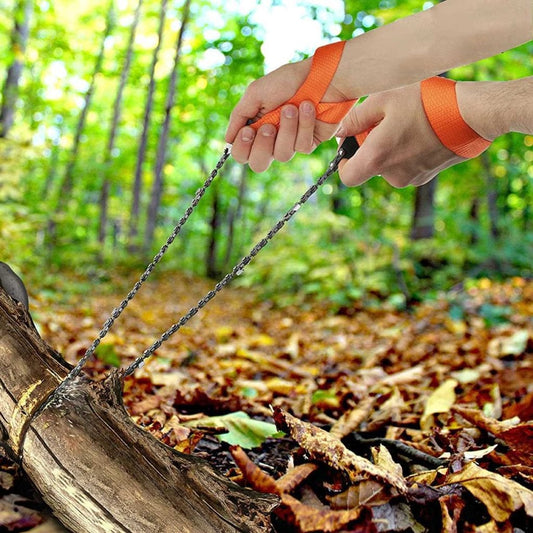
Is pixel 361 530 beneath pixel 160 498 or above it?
beneath

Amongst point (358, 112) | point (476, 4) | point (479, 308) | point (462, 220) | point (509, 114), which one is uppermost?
point (476, 4)

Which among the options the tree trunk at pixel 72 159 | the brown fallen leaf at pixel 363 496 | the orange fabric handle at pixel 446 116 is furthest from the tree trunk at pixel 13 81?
the brown fallen leaf at pixel 363 496

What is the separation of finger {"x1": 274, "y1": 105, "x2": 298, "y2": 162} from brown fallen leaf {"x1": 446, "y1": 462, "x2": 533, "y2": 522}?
88 centimetres

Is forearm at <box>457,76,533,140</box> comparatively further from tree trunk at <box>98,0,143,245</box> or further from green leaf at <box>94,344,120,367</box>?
tree trunk at <box>98,0,143,245</box>

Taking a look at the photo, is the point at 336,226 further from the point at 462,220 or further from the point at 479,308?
the point at 479,308

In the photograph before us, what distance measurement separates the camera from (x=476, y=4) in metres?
1.10

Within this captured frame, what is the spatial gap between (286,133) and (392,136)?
32cm

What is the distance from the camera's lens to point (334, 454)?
3.97 feet

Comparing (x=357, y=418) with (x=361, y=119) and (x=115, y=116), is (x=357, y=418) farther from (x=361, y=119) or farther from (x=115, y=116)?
(x=115, y=116)

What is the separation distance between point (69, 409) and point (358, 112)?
3.57 ft

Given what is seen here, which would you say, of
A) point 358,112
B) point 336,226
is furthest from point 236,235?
point 358,112

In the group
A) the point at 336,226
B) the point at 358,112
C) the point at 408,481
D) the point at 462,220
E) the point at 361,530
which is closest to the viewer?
the point at 361,530

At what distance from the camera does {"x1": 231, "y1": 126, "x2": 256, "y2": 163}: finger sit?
1.35 meters

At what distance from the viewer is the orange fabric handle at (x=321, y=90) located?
48.4 inches
